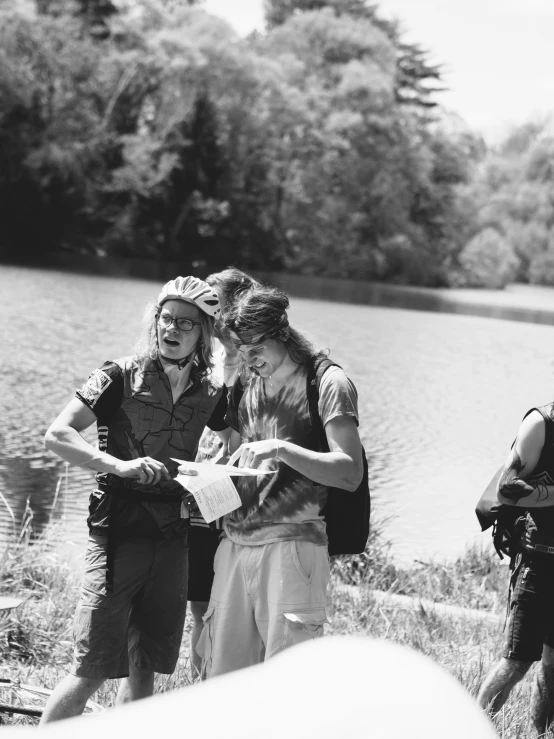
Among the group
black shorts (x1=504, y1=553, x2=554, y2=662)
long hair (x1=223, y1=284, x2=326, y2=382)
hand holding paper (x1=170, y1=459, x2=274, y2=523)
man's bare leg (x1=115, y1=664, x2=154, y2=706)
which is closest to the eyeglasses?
long hair (x1=223, y1=284, x2=326, y2=382)

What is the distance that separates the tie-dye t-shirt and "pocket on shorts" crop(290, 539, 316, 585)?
2 centimetres

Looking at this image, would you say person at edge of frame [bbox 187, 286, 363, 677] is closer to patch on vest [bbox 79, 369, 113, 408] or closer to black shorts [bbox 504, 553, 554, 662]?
patch on vest [bbox 79, 369, 113, 408]

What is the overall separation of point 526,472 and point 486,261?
52.2 meters

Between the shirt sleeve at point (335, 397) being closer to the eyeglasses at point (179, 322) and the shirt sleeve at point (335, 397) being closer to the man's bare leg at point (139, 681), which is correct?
the eyeglasses at point (179, 322)

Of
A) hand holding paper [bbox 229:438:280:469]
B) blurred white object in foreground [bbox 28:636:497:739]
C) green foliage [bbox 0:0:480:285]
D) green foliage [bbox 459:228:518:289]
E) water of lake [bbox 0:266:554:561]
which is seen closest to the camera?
blurred white object in foreground [bbox 28:636:497:739]

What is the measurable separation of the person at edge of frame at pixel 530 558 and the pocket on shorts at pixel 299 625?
79 cm

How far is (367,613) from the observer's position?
197 inches

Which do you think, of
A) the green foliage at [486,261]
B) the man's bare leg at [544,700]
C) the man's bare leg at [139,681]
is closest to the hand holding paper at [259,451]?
the man's bare leg at [139,681]

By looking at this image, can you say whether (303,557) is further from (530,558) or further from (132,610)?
(530,558)

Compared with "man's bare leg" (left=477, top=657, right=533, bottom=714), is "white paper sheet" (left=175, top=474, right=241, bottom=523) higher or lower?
higher

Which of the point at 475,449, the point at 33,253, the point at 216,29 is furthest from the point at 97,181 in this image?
the point at 475,449

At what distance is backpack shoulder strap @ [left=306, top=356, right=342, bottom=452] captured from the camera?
304 centimetres

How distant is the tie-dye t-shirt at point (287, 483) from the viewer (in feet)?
9.82

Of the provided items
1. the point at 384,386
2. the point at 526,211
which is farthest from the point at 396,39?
the point at 384,386
